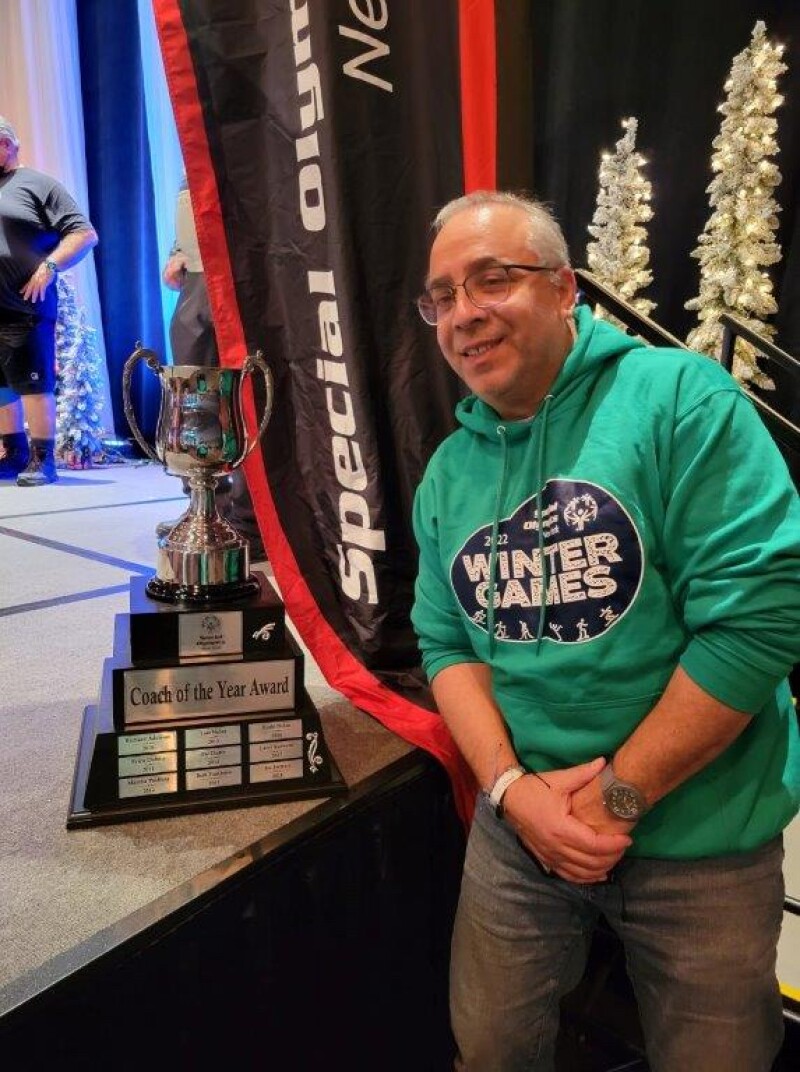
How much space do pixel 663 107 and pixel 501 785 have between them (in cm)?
494

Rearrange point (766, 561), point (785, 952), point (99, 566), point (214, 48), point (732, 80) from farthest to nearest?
point (732, 80) < point (99, 566) < point (785, 952) < point (214, 48) < point (766, 561)

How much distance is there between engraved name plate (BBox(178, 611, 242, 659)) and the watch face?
52cm

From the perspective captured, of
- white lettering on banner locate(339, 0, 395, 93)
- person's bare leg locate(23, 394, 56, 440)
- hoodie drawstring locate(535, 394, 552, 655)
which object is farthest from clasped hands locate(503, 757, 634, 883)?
person's bare leg locate(23, 394, 56, 440)

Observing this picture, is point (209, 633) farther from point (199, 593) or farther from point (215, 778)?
point (215, 778)

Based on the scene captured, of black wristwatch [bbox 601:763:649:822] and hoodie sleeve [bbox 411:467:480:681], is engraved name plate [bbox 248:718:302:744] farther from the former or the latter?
black wristwatch [bbox 601:763:649:822]

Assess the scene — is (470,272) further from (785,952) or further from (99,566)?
(99,566)

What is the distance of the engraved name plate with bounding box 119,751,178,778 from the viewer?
102 cm

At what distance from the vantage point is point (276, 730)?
1078mm

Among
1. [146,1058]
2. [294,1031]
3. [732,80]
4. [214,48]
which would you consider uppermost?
[732,80]

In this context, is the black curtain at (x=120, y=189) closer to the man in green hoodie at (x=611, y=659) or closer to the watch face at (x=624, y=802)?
the man in green hoodie at (x=611, y=659)

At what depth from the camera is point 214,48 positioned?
1.22m

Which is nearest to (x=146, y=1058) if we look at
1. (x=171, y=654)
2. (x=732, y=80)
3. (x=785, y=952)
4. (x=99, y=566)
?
(x=171, y=654)

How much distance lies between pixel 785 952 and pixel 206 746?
3.88ft

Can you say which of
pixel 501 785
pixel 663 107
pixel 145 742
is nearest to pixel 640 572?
pixel 501 785
